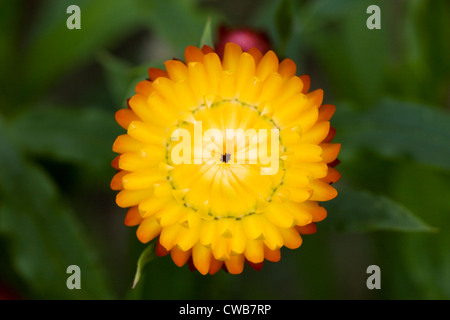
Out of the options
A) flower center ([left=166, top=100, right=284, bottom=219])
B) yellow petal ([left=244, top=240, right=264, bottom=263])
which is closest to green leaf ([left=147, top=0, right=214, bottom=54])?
flower center ([left=166, top=100, right=284, bottom=219])

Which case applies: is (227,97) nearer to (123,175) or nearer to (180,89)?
(180,89)

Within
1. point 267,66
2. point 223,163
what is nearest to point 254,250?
point 223,163

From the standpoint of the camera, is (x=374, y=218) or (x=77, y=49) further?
(x=77, y=49)

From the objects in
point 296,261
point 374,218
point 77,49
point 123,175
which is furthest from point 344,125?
point 77,49

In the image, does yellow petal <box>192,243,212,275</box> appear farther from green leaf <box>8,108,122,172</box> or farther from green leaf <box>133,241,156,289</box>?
green leaf <box>8,108,122,172</box>

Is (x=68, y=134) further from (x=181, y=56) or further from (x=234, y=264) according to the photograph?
(x=234, y=264)

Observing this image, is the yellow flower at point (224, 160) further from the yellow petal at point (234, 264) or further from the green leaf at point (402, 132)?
the green leaf at point (402, 132)
